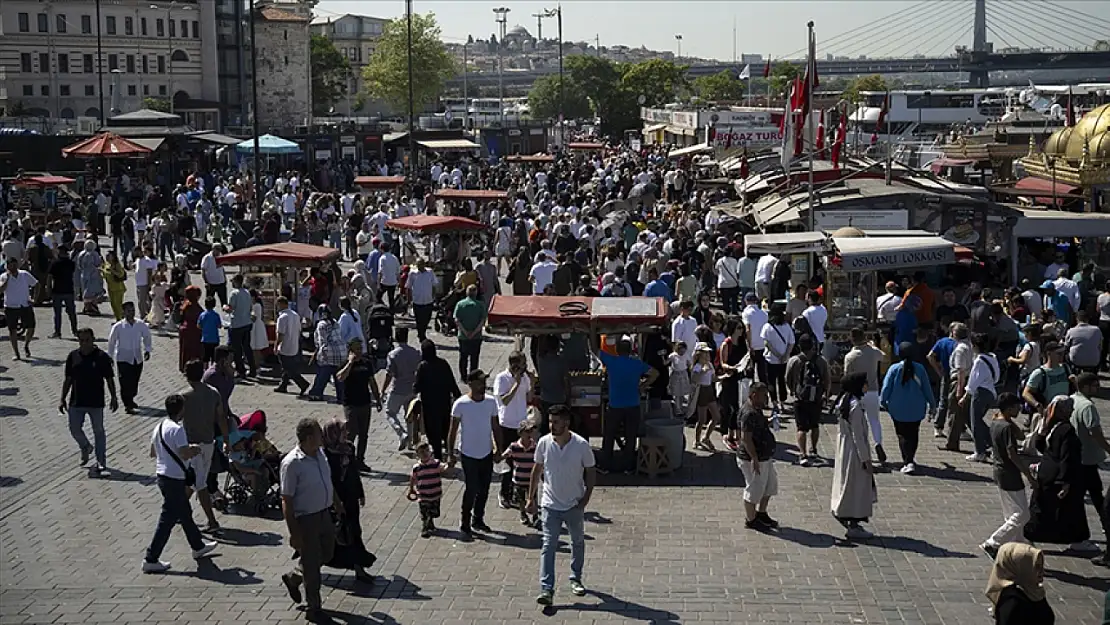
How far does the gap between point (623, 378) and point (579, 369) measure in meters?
1.67

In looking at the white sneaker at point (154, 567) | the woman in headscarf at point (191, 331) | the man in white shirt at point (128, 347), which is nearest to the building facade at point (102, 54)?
the woman in headscarf at point (191, 331)

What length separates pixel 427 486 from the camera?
39.2ft

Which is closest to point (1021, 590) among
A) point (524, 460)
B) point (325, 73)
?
point (524, 460)

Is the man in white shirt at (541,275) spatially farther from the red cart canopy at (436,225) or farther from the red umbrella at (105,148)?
the red umbrella at (105,148)

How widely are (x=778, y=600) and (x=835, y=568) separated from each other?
3.15 ft

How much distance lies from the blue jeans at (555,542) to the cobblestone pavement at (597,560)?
0.75 ft

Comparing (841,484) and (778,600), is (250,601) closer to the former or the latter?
(778,600)

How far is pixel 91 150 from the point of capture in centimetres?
3575

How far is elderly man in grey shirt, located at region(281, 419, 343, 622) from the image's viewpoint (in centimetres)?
982

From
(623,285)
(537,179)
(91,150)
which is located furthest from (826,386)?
(537,179)

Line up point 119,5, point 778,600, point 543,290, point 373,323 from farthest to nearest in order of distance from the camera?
point 119,5
point 543,290
point 373,323
point 778,600

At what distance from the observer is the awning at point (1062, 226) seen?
22594 mm

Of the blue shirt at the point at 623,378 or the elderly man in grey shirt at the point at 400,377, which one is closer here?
the blue shirt at the point at 623,378

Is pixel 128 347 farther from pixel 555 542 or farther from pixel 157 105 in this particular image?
pixel 157 105
